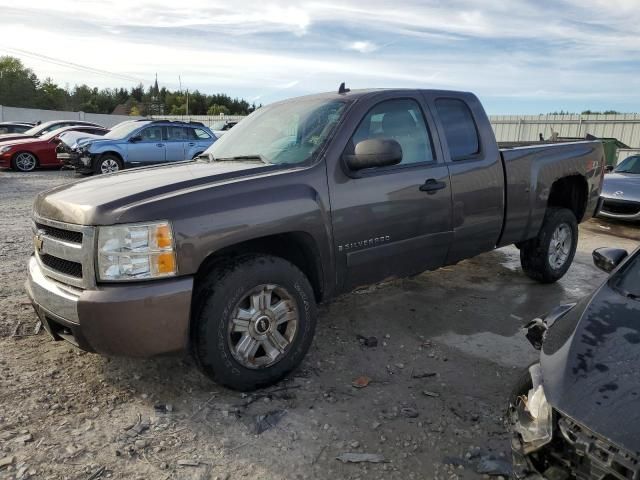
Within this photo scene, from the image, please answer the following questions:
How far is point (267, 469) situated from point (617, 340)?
5.58ft

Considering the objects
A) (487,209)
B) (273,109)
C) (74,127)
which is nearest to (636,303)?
(487,209)

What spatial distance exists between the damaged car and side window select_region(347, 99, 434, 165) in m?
1.84

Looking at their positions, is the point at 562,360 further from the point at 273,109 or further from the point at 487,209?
the point at 273,109

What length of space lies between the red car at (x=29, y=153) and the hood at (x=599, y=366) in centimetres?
1669

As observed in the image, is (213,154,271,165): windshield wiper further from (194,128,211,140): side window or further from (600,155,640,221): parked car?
(194,128,211,140): side window

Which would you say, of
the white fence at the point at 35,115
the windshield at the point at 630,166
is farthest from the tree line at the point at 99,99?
the windshield at the point at 630,166

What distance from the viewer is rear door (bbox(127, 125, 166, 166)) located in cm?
1359

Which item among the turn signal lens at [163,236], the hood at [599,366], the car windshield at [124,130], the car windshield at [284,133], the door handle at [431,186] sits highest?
the car windshield at [284,133]

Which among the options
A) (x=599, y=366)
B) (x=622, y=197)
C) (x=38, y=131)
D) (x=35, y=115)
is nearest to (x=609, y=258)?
(x=599, y=366)

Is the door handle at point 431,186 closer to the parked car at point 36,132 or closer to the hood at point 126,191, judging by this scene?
the hood at point 126,191

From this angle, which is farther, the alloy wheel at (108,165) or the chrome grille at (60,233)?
the alloy wheel at (108,165)

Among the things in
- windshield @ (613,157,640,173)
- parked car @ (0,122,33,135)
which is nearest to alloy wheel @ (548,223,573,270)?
windshield @ (613,157,640,173)

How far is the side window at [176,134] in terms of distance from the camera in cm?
1407

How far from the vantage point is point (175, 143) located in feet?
46.1
